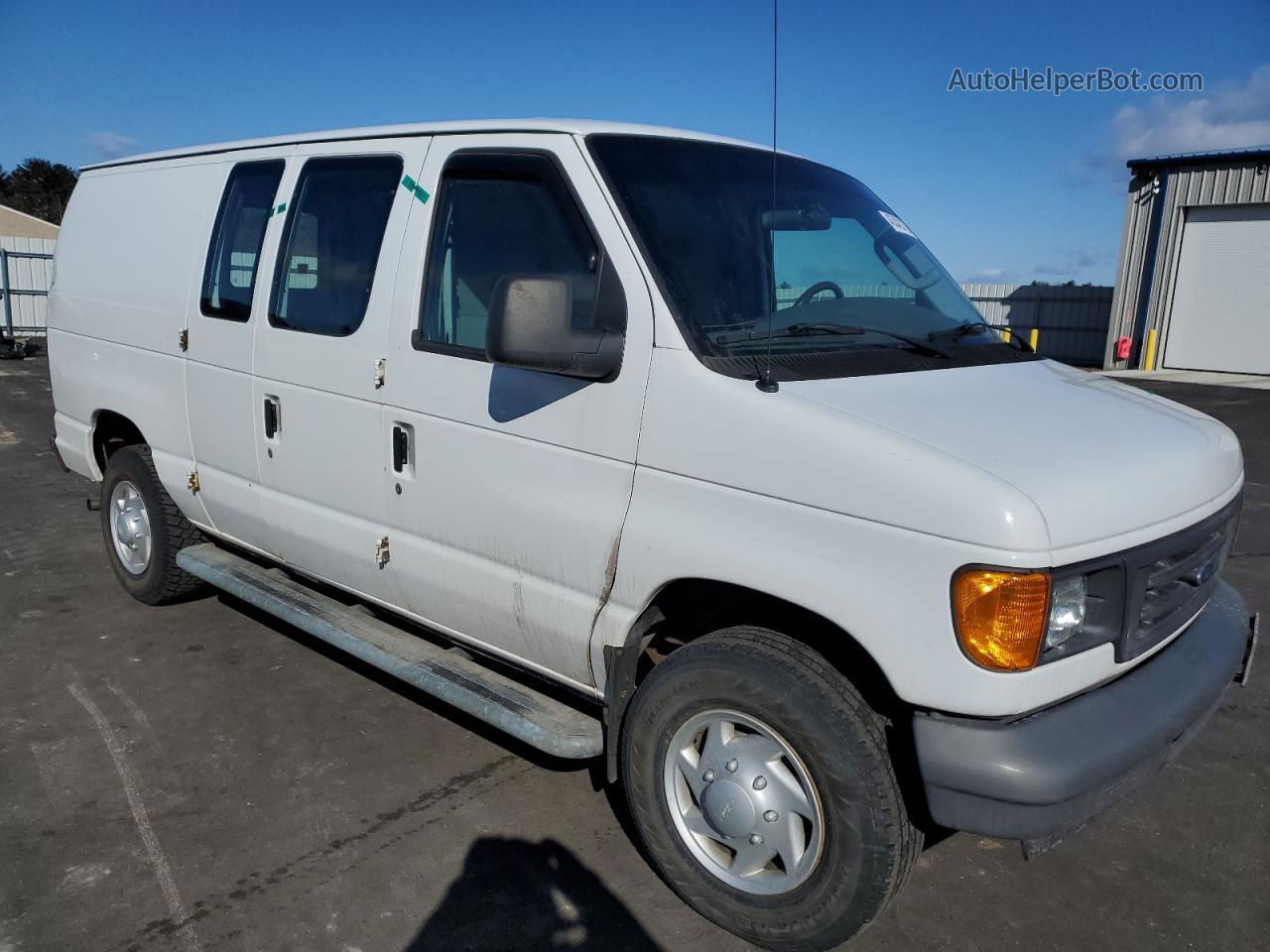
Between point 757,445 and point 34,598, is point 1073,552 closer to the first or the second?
point 757,445

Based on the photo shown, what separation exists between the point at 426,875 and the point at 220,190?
126 inches

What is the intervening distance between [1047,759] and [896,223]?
94.2 inches

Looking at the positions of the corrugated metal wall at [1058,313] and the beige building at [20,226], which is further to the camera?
the beige building at [20,226]

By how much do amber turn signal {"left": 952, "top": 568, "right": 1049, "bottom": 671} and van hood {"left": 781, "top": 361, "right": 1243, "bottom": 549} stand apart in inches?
4.8

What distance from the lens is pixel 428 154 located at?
3.52 metres

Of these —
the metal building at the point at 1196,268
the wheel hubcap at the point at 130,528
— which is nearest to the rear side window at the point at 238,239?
the wheel hubcap at the point at 130,528

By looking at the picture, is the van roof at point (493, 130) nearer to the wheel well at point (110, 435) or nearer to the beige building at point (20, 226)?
the wheel well at point (110, 435)

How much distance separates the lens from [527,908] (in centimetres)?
296

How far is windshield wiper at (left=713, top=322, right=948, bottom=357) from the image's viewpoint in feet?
9.41

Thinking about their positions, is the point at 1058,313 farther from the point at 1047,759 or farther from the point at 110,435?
the point at 1047,759

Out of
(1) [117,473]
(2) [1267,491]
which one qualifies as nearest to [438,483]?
(1) [117,473]

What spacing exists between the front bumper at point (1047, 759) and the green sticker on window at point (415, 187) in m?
2.43

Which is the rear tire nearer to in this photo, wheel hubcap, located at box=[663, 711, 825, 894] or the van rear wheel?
the van rear wheel

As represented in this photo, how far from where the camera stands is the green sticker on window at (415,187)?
3494mm
